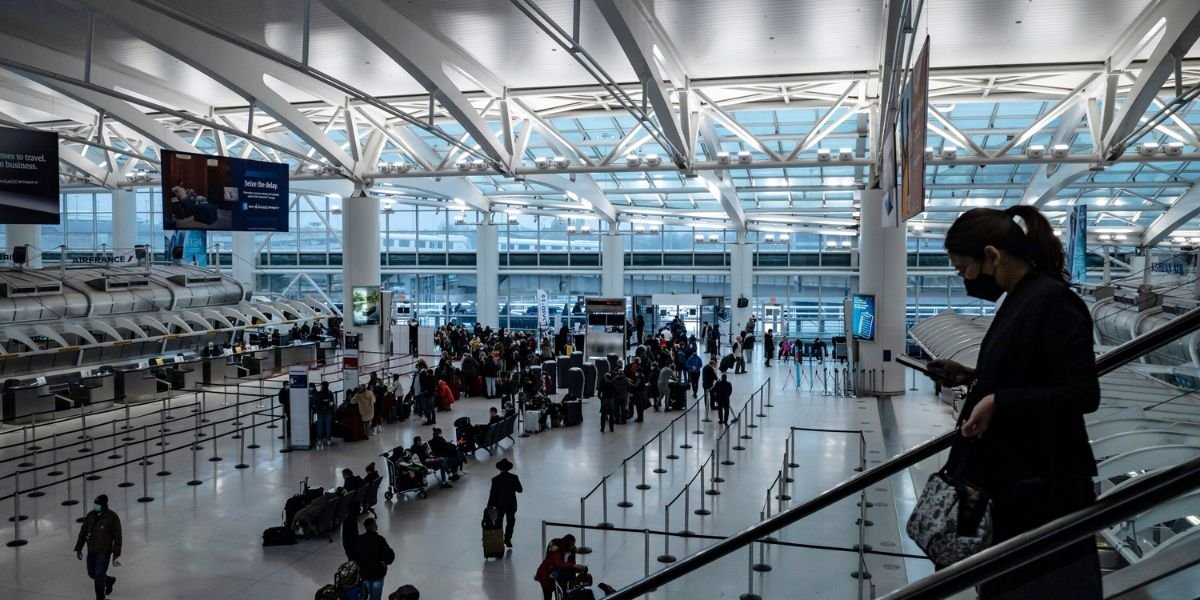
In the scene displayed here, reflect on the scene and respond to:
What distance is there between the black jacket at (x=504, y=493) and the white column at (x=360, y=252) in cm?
1841

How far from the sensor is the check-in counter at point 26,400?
19.0m

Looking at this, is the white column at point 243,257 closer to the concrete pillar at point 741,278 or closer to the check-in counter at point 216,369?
the check-in counter at point 216,369

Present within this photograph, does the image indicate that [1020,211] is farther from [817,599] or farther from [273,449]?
[273,449]

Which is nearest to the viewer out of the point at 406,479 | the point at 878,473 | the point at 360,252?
the point at 878,473

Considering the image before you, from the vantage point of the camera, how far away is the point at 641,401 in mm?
19328

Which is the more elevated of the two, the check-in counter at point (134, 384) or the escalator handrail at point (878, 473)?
the escalator handrail at point (878, 473)

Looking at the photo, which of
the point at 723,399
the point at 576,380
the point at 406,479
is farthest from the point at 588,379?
the point at 406,479

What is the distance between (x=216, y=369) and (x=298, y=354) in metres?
4.79

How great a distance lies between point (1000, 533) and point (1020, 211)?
79cm

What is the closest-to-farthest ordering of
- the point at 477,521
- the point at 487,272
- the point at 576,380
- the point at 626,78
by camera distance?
the point at 477,521
the point at 626,78
the point at 576,380
the point at 487,272

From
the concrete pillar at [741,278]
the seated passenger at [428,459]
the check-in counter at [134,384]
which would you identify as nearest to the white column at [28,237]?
the check-in counter at [134,384]

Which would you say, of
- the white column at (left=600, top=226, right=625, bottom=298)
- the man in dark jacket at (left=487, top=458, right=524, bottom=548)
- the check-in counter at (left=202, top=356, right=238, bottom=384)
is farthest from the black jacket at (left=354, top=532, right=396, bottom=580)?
the white column at (left=600, top=226, right=625, bottom=298)

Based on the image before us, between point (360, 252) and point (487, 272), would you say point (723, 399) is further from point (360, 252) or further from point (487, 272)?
point (487, 272)

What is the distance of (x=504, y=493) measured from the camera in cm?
1022
